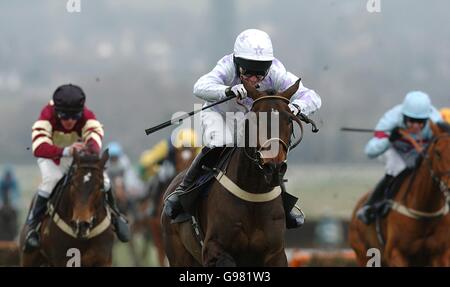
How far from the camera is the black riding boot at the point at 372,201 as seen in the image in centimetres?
1178

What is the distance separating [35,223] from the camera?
11.1 metres

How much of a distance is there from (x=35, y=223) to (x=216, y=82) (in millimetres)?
3712

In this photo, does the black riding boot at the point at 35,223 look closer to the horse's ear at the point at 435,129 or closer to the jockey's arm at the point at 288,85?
the jockey's arm at the point at 288,85

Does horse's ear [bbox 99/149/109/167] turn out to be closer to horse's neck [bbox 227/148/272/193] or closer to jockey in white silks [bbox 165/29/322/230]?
jockey in white silks [bbox 165/29/322/230]

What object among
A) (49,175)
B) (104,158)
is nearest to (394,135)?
(104,158)

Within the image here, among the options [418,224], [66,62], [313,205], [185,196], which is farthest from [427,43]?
[185,196]

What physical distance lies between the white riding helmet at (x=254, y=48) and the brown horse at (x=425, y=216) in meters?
3.40

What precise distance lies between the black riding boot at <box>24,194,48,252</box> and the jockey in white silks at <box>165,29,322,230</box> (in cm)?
280

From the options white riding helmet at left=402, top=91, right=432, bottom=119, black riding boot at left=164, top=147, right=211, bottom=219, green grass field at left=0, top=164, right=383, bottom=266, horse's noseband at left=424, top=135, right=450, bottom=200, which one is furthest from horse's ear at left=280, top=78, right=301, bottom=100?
green grass field at left=0, top=164, right=383, bottom=266

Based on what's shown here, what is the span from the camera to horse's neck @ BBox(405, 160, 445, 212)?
10992 millimetres

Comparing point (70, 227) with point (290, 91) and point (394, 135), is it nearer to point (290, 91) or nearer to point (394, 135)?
point (394, 135)

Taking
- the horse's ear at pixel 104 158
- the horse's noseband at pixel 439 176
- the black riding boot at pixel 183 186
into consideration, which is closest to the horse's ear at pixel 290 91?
the black riding boot at pixel 183 186

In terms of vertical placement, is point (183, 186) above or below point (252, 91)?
below

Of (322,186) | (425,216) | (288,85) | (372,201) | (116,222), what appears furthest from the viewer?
(322,186)
